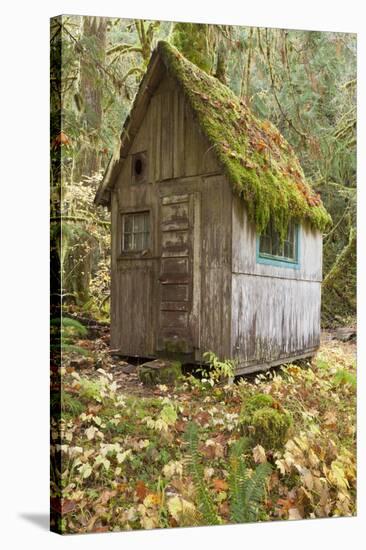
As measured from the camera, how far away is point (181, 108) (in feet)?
25.3

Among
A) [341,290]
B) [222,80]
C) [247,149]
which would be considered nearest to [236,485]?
[341,290]

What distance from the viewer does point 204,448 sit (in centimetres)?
725

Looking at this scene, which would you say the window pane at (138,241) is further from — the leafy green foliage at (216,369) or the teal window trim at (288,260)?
the teal window trim at (288,260)

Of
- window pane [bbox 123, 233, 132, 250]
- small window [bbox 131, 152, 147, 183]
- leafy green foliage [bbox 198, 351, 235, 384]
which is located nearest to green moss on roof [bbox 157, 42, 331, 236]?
small window [bbox 131, 152, 147, 183]

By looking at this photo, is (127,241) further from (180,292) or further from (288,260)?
(288,260)

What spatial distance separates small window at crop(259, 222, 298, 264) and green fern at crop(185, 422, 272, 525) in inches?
76.7

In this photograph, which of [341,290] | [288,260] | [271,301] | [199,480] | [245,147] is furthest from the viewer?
[288,260]

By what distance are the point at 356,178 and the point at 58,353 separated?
12.1 feet

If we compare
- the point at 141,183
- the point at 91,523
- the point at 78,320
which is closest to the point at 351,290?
the point at 141,183

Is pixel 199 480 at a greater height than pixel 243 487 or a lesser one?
greater

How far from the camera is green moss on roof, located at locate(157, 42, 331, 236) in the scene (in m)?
7.66

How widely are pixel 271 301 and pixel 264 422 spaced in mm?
1263

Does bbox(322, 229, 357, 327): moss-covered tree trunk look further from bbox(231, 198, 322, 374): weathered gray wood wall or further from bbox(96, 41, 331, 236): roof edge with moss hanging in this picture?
bbox(96, 41, 331, 236): roof edge with moss hanging

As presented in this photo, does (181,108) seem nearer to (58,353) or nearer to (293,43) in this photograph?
(293,43)
